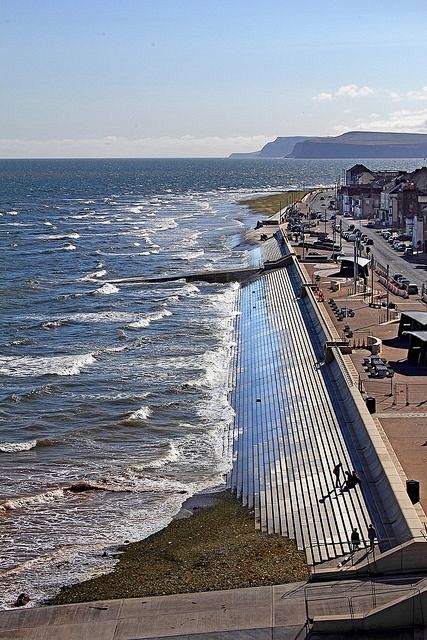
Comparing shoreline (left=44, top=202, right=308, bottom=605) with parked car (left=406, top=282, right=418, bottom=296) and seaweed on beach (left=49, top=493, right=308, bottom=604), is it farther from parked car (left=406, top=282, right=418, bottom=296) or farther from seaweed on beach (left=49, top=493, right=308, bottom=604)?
parked car (left=406, top=282, right=418, bottom=296)

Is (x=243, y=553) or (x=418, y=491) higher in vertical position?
(x=418, y=491)

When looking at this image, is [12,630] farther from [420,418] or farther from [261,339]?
[261,339]

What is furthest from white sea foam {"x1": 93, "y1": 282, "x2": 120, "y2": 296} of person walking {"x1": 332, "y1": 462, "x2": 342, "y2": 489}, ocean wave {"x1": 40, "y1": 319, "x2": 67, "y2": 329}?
person walking {"x1": 332, "y1": 462, "x2": 342, "y2": 489}

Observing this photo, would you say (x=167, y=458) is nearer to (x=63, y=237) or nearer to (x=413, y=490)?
(x=413, y=490)

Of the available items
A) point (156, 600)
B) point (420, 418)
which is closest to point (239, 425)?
point (420, 418)

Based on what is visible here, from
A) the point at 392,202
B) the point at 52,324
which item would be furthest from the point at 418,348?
the point at 392,202

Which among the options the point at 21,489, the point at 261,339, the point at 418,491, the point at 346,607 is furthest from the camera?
the point at 261,339

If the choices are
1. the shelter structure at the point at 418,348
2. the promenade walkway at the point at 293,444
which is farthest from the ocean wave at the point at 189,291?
the shelter structure at the point at 418,348
